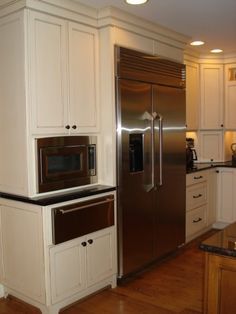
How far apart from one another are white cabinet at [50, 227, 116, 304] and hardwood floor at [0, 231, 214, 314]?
0.51 ft

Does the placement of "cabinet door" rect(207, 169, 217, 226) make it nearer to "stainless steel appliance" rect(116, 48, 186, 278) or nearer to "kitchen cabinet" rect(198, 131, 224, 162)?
"kitchen cabinet" rect(198, 131, 224, 162)

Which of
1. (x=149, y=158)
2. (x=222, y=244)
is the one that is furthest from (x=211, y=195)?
(x=222, y=244)

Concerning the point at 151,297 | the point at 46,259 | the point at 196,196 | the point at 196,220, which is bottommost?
the point at 151,297

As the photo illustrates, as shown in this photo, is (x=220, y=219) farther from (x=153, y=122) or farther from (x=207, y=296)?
(x=207, y=296)

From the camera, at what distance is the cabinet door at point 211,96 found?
496 cm

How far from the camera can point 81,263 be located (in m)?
2.87

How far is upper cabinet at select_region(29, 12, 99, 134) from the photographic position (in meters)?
2.64

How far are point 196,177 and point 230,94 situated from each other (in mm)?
1370

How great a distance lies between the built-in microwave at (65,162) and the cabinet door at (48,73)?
0.12 m

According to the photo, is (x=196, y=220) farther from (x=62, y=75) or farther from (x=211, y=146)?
(x=62, y=75)

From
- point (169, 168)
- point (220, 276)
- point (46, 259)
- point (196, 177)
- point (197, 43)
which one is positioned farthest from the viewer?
point (196, 177)

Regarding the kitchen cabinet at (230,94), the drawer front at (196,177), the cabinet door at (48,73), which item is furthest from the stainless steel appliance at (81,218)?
the kitchen cabinet at (230,94)

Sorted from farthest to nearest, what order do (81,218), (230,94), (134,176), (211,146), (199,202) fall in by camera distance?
1. (211,146)
2. (230,94)
3. (199,202)
4. (134,176)
5. (81,218)

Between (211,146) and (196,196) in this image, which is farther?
(211,146)
